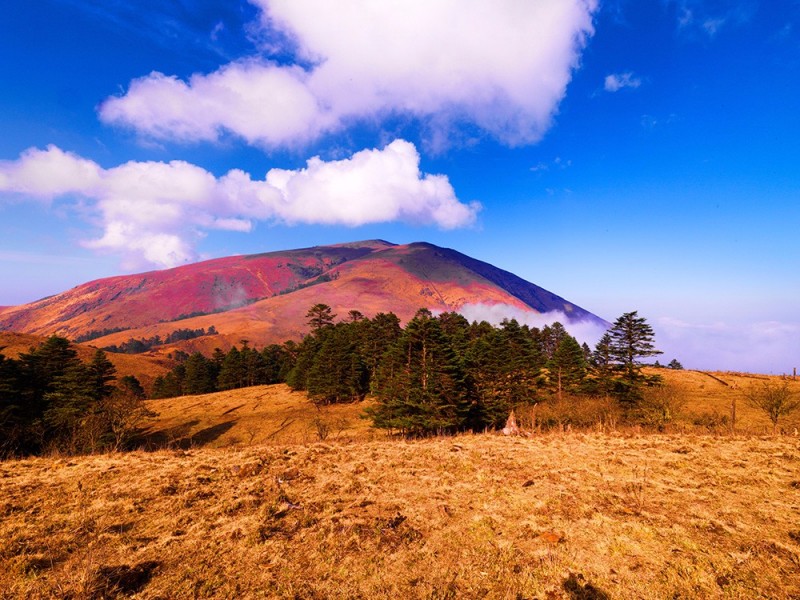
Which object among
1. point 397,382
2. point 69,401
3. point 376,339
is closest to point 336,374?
point 376,339

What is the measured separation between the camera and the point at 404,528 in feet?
27.6

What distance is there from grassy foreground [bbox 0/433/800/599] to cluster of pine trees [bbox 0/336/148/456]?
2259 centimetres

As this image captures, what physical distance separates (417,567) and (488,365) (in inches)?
1654

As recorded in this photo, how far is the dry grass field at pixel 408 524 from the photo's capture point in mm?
6266

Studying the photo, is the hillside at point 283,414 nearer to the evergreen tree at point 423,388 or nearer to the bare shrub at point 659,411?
the bare shrub at point 659,411

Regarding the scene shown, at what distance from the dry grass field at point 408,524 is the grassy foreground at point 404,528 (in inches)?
1.8

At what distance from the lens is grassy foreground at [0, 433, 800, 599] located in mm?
6258

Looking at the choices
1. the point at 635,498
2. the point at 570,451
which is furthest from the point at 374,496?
the point at 570,451

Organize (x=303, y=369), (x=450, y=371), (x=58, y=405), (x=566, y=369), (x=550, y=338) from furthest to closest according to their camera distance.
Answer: (x=550, y=338)
(x=303, y=369)
(x=566, y=369)
(x=58, y=405)
(x=450, y=371)

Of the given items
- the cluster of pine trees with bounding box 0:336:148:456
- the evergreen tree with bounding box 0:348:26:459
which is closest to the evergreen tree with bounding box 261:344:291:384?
the cluster of pine trees with bounding box 0:336:148:456

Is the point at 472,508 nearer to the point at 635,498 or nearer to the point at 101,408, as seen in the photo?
the point at 635,498

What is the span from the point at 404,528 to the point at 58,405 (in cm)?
5262

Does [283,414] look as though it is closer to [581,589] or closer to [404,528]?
[404,528]

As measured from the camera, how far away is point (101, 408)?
35375 millimetres
